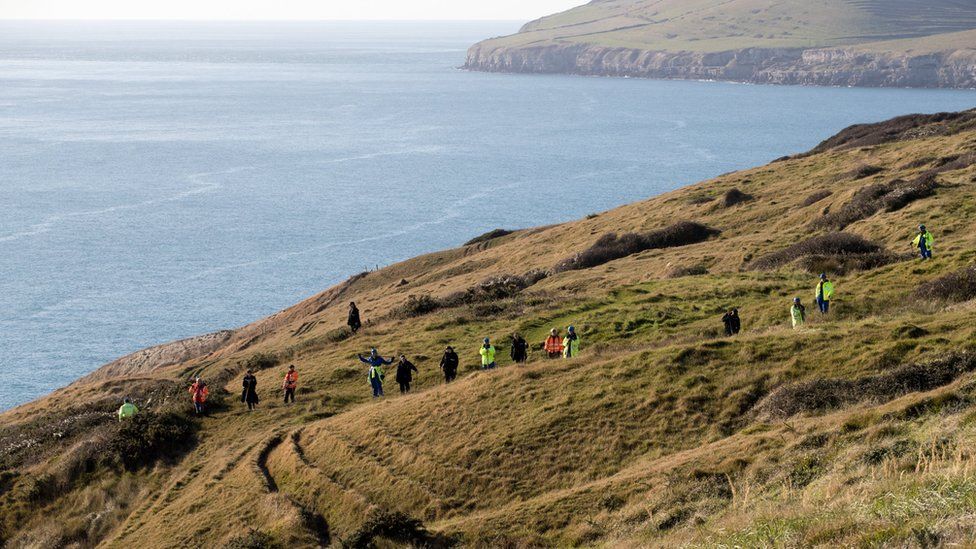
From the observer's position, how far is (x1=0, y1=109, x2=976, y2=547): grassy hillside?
1992 cm

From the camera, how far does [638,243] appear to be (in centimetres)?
5700

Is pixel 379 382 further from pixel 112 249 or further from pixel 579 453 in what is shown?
pixel 112 249

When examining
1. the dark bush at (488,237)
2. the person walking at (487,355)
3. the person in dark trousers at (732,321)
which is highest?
the person in dark trousers at (732,321)

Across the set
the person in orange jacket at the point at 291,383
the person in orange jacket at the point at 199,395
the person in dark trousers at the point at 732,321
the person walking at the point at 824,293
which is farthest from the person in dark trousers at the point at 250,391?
the person walking at the point at 824,293

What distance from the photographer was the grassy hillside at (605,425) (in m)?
19.9

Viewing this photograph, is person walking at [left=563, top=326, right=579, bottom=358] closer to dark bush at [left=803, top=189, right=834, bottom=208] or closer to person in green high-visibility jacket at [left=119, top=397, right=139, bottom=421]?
person in green high-visibility jacket at [left=119, top=397, right=139, bottom=421]

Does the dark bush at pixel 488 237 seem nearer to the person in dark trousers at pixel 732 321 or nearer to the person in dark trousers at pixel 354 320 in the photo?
the person in dark trousers at pixel 354 320

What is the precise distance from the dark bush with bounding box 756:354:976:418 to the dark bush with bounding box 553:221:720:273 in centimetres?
2916

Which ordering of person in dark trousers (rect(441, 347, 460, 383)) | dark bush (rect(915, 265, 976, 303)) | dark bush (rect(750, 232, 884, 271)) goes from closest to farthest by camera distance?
1. dark bush (rect(915, 265, 976, 303))
2. person in dark trousers (rect(441, 347, 460, 383))
3. dark bush (rect(750, 232, 884, 271))

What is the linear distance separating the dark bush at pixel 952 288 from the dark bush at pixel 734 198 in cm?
2766

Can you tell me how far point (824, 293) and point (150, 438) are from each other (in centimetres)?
2351

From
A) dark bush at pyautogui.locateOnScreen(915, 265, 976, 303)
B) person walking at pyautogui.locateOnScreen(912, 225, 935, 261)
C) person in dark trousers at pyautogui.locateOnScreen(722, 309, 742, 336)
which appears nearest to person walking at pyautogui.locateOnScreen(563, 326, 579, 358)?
person in dark trousers at pyautogui.locateOnScreen(722, 309, 742, 336)

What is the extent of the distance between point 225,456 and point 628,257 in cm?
2907

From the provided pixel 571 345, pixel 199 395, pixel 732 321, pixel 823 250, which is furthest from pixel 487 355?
pixel 823 250
